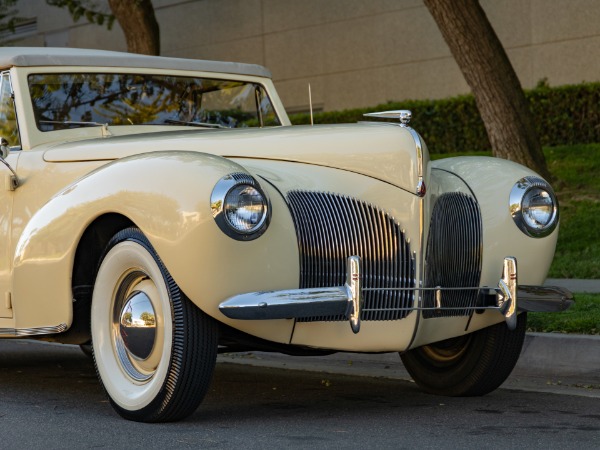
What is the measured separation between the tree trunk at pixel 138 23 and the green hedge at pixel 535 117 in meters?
3.72

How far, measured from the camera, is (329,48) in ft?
63.5

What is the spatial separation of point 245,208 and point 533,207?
1583mm

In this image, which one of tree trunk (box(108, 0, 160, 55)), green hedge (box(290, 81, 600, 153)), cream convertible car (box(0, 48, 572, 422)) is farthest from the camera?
tree trunk (box(108, 0, 160, 55))

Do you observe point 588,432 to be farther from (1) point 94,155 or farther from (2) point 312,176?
(1) point 94,155

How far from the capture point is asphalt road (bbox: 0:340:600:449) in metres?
4.63

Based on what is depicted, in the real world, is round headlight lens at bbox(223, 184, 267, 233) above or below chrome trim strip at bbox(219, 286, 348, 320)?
above

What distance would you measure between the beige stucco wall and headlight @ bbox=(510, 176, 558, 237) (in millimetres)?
10889

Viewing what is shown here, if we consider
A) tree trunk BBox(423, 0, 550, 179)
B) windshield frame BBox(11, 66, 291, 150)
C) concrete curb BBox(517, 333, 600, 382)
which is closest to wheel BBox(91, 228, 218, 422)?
windshield frame BBox(11, 66, 291, 150)

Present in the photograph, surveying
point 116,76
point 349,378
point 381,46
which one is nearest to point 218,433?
point 349,378

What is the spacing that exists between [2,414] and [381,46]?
13.9m

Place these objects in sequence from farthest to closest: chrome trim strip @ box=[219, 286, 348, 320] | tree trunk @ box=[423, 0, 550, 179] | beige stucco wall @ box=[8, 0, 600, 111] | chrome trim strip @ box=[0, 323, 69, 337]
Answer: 1. beige stucco wall @ box=[8, 0, 600, 111]
2. tree trunk @ box=[423, 0, 550, 179]
3. chrome trim strip @ box=[0, 323, 69, 337]
4. chrome trim strip @ box=[219, 286, 348, 320]

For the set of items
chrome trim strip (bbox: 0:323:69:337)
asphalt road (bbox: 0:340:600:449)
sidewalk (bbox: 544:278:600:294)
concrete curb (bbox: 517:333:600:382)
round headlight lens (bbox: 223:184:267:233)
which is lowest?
sidewalk (bbox: 544:278:600:294)

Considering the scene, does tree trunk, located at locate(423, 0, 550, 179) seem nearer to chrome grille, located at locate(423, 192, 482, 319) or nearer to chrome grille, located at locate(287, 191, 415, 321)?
chrome grille, located at locate(423, 192, 482, 319)

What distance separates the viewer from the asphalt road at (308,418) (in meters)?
4.63
